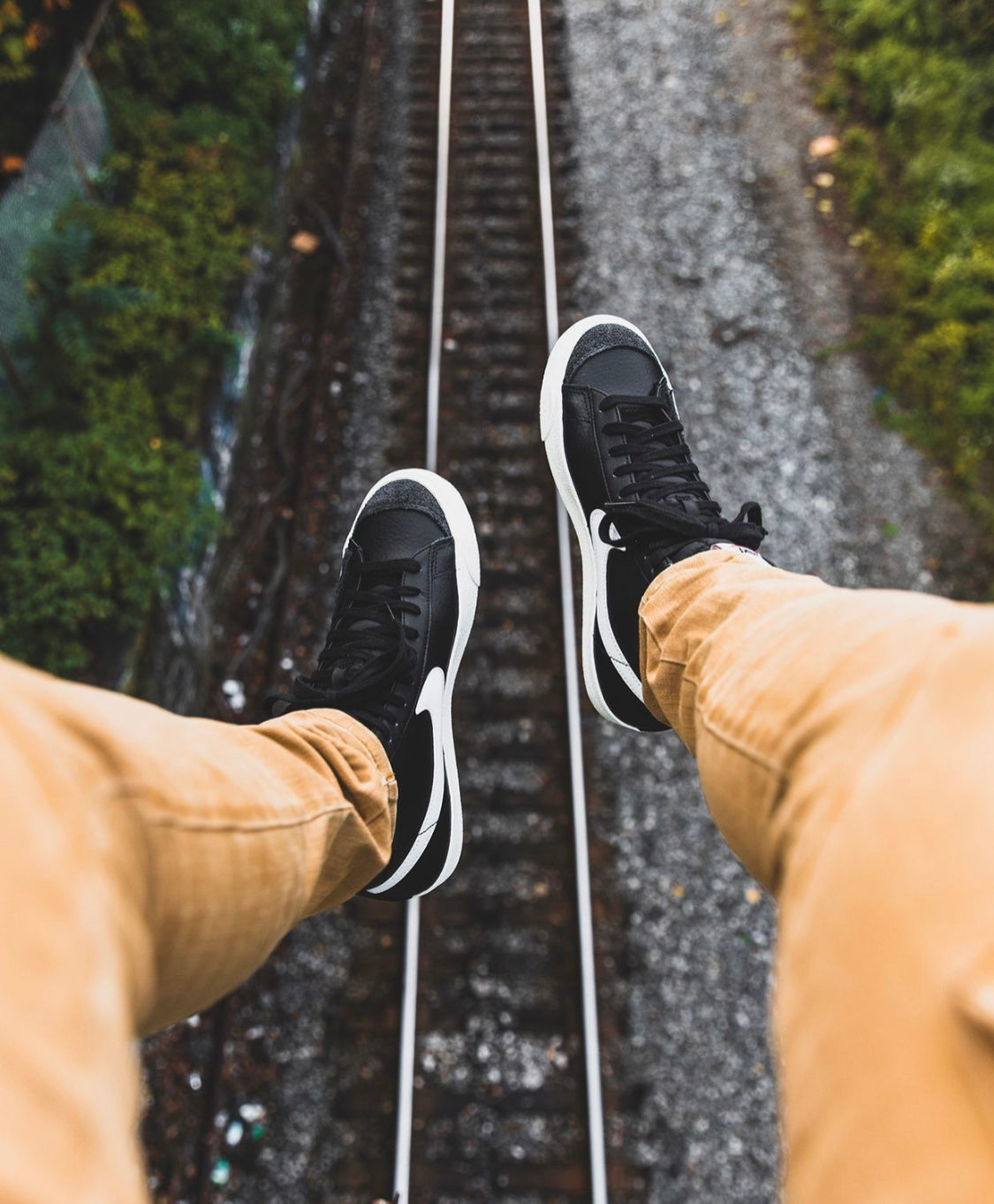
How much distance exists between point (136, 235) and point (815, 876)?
4.32 m

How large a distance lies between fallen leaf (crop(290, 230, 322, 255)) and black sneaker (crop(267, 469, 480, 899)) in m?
2.69

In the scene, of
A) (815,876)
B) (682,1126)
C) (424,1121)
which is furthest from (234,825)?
(682,1126)

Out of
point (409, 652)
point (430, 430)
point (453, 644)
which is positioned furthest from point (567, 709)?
point (430, 430)

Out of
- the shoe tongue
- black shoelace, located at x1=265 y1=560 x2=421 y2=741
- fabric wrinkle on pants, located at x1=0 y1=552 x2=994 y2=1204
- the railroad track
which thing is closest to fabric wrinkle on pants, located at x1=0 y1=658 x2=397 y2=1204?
fabric wrinkle on pants, located at x1=0 y1=552 x2=994 y2=1204

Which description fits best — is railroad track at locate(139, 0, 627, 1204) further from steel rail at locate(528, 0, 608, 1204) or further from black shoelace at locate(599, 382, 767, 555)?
black shoelace at locate(599, 382, 767, 555)

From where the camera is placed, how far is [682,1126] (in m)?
2.96

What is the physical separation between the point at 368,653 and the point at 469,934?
1.41m

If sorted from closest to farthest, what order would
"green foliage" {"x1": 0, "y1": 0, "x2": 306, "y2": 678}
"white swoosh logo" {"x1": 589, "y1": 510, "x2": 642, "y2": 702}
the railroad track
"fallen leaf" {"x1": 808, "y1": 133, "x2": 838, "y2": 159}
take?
"white swoosh logo" {"x1": 589, "y1": 510, "x2": 642, "y2": 702} → the railroad track → "green foliage" {"x1": 0, "y1": 0, "x2": 306, "y2": 678} → "fallen leaf" {"x1": 808, "y1": 133, "x2": 838, "y2": 159}

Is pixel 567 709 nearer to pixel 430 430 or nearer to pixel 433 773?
pixel 433 773

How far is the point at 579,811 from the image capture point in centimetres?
337

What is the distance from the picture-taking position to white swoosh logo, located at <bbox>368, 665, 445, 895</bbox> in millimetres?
2469

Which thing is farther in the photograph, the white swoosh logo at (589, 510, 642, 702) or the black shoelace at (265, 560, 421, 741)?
the white swoosh logo at (589, 510, 642, 702)

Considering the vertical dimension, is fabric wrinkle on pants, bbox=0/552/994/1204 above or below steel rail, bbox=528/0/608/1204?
above

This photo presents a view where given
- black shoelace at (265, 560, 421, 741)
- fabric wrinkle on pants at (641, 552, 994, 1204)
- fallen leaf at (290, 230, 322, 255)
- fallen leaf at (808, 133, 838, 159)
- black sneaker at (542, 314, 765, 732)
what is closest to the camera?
fabric wrinkle on pants at (641, 552, 994, 1204)
